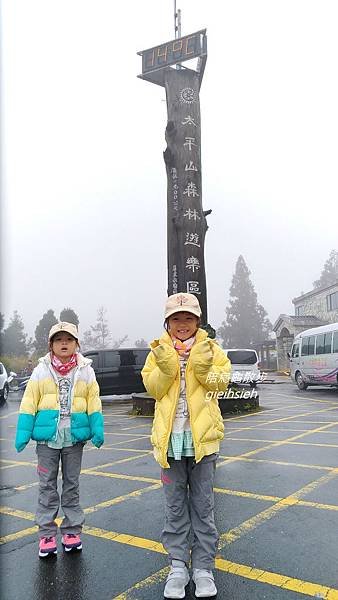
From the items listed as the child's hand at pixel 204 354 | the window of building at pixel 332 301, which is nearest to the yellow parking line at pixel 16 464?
the child's hand at pixel 204 354

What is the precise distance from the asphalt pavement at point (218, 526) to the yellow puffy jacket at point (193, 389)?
0.80 meters

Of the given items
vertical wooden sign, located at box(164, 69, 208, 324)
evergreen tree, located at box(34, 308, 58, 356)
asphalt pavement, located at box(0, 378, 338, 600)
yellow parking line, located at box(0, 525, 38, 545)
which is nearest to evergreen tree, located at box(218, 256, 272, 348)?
evergreen tree, located at box(34, 308, 58, 356)

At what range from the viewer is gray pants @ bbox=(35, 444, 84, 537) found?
3.31m

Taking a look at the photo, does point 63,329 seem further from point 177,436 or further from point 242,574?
point 242,574

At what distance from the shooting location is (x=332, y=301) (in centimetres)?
3559

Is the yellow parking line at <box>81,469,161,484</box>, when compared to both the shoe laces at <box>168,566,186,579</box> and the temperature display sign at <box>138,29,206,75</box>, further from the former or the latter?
the temperature display sign at <box>138,29,206,75</box>

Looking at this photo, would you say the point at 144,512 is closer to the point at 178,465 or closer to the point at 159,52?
the point at 178,465

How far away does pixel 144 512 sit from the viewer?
162 inches

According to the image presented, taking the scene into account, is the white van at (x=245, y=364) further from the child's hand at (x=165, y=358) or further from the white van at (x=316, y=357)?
the child's hand at (x=165, y=358)

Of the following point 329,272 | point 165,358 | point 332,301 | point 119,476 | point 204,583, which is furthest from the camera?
point 329,272

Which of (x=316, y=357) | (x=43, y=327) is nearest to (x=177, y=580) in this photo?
(x=316, y=357)

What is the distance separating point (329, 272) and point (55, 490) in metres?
76.6

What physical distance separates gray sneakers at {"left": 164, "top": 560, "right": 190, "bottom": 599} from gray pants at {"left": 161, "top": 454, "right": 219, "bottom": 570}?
4cm

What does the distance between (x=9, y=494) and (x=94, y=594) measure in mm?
2530
